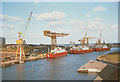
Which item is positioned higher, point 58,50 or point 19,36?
point 19,36

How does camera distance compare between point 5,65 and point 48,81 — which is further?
point 5,65

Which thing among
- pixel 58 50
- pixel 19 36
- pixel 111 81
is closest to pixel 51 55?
pixel 58 50

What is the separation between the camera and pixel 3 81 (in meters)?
14.8

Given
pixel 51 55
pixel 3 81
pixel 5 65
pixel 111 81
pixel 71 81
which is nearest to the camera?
pixel 111 81

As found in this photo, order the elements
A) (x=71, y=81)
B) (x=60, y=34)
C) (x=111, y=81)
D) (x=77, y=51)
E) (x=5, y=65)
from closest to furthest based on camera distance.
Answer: (x=111, y=81)
(x=71, y=81)
(x=5, y=65)
(x=60, y=34)
(x=77, y=51)

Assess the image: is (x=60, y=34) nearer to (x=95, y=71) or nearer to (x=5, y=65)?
(x=5, y=65)

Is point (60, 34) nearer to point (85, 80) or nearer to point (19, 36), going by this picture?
point (19, 36)

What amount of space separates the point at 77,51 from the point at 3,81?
148 feet

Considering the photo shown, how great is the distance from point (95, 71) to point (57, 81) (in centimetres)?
635

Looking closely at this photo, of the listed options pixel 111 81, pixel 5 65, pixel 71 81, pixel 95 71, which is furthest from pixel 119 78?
pixel 5 65

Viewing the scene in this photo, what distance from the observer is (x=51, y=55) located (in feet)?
128

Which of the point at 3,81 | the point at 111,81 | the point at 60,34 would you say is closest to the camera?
the point at 111,81

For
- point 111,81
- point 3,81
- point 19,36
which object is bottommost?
point 3,81

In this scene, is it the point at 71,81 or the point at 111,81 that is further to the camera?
the point at 71,81
